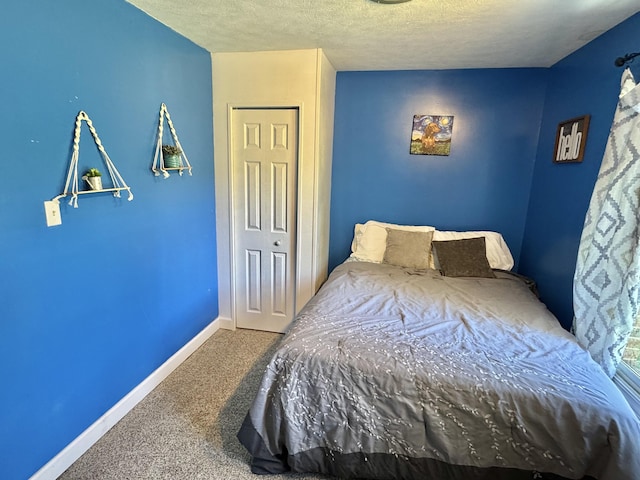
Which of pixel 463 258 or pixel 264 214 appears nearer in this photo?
pixel 463 258

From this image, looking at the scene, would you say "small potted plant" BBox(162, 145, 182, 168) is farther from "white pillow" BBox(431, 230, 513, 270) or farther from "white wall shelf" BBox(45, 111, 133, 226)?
"white pillow" BBox(431, 230, 513, 270)

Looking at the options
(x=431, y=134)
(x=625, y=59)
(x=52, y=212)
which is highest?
(x=625, y=59)

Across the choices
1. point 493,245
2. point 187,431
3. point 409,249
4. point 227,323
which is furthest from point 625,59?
point 227,323

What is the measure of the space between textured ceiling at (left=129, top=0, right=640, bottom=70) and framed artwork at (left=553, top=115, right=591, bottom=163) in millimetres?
515

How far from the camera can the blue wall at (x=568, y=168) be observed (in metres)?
1.93

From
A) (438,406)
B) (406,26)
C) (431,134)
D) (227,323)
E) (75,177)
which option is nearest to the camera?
(438,406)

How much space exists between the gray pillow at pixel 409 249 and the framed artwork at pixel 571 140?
1.10 meters

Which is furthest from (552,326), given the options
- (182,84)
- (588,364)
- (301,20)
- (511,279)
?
(182,84)

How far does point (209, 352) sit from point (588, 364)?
2481 mm

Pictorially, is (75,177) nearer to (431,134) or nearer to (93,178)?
(93,178)

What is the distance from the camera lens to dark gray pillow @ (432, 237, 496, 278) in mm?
2629

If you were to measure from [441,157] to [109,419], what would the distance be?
10.4ft

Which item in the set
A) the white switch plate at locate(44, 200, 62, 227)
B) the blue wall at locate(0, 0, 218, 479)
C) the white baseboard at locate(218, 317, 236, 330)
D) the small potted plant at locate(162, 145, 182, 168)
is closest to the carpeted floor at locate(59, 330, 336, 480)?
the blue wall at locate(0, 0, 218, 479)

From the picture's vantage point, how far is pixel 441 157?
3016 mm
